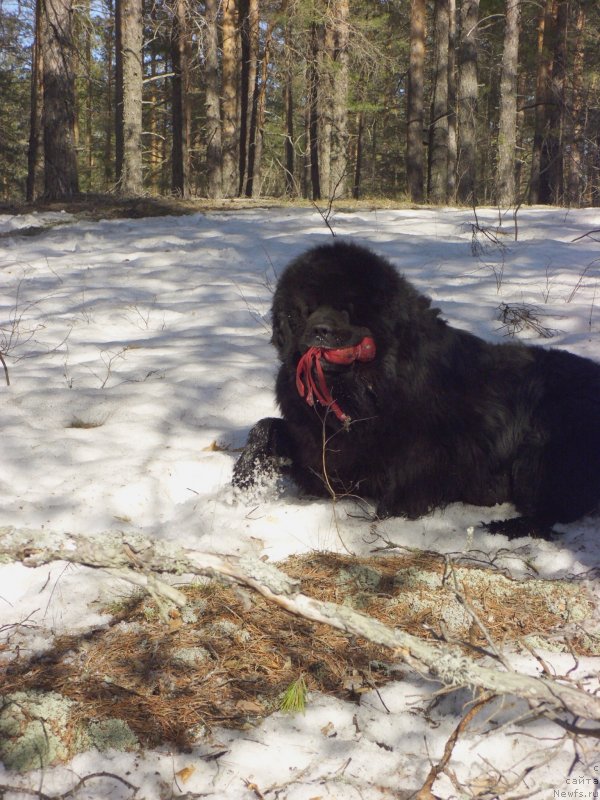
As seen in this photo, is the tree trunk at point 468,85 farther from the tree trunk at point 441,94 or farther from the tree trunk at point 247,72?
the tree trunk at point 247,72

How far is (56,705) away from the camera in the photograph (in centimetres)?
201

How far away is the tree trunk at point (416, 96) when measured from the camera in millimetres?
19891

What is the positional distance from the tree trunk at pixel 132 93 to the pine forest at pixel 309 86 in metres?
0.03

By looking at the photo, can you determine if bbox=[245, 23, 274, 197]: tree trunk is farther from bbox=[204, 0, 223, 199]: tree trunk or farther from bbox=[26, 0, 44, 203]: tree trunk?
bbox=[26, 0, 44, 203]: tree trunk

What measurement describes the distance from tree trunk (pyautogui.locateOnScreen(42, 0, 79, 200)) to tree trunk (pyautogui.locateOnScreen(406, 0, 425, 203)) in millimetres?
10967

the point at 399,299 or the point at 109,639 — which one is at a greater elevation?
the point at 399,299

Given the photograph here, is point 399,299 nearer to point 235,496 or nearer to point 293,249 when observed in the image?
point 235,496

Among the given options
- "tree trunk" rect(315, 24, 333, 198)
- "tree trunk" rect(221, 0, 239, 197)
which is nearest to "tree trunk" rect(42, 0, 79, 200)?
"tree trunk" rect(315, 24, 333, 198)

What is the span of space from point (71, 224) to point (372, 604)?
29.3 ft

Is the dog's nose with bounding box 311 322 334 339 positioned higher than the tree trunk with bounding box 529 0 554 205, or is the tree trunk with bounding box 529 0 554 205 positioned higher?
the tree trunk with bounding box 529 0 554 205

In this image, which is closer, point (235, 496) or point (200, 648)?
point (200, 648)

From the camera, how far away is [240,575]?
6.29ft

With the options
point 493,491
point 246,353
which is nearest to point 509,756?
point 493,491

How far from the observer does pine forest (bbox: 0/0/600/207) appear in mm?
13148
